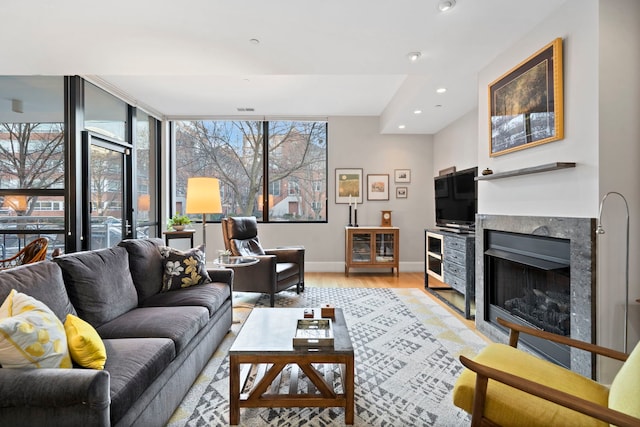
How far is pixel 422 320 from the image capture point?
3.10m

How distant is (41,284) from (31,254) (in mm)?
2016

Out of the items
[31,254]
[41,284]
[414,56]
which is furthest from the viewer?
[31,254]

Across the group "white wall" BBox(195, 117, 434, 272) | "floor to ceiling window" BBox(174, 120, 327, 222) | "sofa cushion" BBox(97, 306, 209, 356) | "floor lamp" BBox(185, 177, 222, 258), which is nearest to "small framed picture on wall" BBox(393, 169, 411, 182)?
"white wall" BBox(195, 117, 434, 272)

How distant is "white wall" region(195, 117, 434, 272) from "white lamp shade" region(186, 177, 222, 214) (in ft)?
6.25

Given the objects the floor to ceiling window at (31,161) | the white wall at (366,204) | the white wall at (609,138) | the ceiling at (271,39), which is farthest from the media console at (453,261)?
the floor to ceiling window at (31,161)

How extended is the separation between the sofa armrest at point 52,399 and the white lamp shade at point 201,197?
251 cm

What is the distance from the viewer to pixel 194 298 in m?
2.33

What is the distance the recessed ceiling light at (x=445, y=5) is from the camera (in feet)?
6.58

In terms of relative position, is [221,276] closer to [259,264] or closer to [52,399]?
[259,264]

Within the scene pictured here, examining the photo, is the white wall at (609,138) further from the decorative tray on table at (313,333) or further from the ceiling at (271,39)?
the decorative tray on table at (313,333)

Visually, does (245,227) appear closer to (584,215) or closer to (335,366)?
(335,366)

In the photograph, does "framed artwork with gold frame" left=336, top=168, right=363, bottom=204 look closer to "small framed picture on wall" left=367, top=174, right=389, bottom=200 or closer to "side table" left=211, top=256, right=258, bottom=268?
"small framed picture on wall" left=367, top=174, right=389, bottom=200

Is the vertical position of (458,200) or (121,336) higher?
(458,200)

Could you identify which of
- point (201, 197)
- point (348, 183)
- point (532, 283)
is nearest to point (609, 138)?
point (532, 283)
